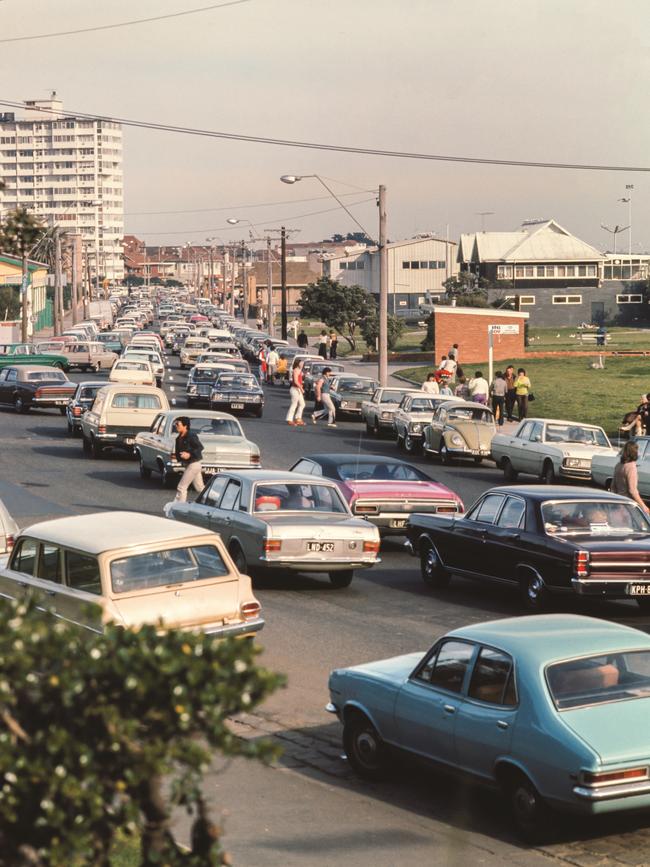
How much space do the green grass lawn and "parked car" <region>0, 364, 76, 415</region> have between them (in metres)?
14.0

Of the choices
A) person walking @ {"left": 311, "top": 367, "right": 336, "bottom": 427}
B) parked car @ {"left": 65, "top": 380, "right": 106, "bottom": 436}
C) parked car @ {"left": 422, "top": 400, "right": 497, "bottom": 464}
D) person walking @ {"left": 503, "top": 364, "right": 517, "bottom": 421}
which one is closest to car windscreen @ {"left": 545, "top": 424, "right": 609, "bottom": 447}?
parked car @ {"left": 422, "top": 400, "right": 497, "bottom": 464}

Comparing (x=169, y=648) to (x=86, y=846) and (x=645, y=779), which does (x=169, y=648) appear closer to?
(x=86, y=846)

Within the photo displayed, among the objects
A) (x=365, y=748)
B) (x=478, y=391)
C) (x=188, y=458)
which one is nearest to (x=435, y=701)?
(x=365, y=748)

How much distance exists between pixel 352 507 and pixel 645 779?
11911 millimetres

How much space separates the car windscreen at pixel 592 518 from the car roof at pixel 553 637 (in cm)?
604

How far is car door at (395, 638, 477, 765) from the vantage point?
999 cm

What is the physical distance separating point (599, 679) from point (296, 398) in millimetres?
32454

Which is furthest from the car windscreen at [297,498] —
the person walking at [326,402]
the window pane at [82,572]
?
the person walking at [326,402]

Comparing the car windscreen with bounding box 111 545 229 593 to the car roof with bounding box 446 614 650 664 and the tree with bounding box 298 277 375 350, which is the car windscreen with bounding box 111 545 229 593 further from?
the tree with bounding box 298 277 375 350

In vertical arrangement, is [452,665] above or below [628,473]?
below

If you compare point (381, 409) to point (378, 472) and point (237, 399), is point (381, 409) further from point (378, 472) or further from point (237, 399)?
point (378, 472)

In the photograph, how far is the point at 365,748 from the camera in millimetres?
10781

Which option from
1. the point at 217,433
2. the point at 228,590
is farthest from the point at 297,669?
the point at 217,433

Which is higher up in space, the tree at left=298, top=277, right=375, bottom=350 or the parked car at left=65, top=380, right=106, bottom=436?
the tree at left=298, top=277, right=375, bottom=350
